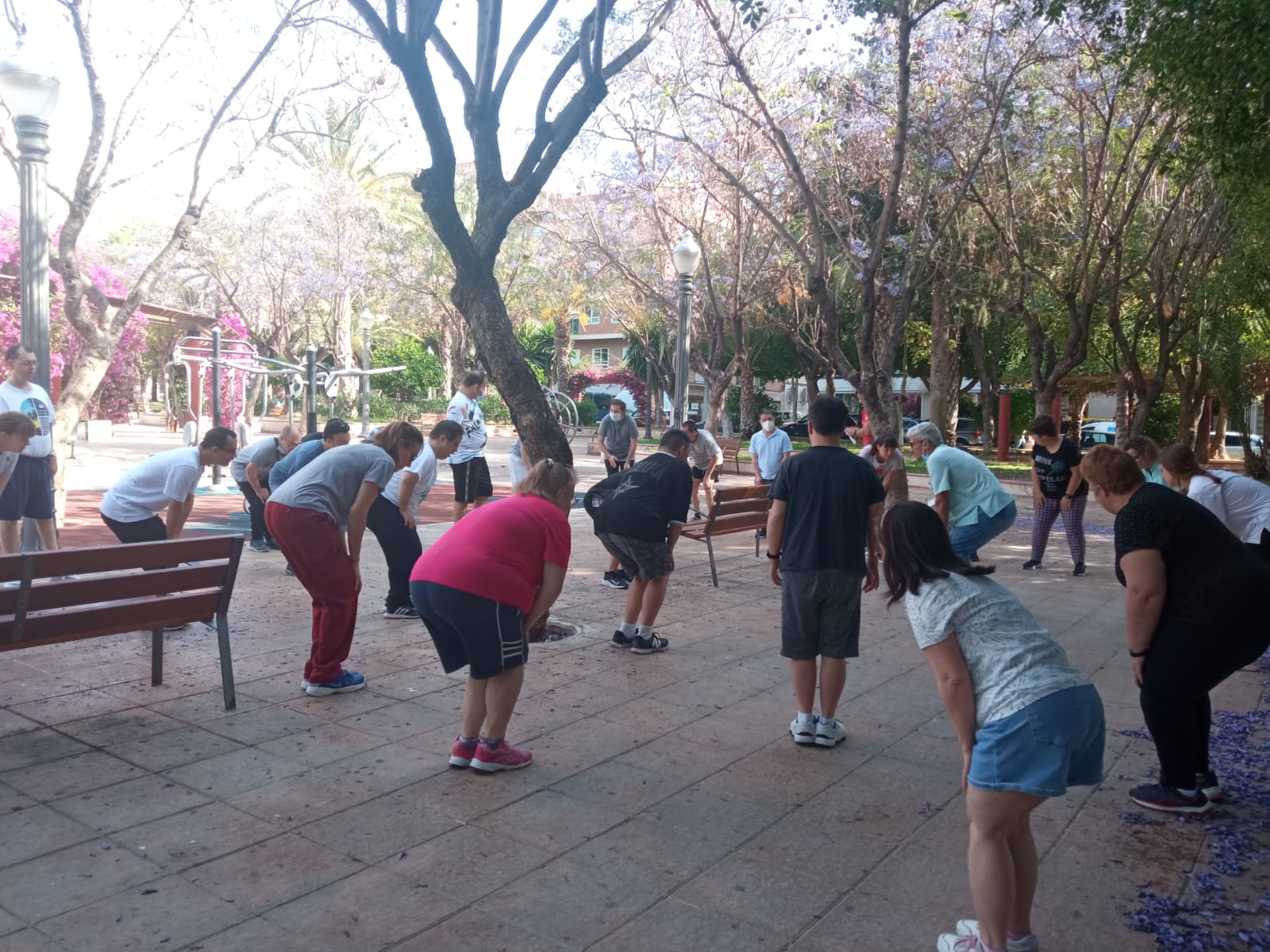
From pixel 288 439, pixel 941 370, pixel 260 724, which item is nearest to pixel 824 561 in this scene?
pixel 260 724

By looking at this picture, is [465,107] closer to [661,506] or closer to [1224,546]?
[661,506]

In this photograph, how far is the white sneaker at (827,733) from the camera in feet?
15.8

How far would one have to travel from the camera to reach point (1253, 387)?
95.0ft

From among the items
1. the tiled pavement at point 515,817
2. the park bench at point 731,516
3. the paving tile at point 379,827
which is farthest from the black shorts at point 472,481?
the paving tile at point 379,827

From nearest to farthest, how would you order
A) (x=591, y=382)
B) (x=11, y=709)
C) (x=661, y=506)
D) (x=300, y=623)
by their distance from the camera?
(x=11, y=709)
(x=661, y=506)
(x=300, y=623)
(x=591, y=382)

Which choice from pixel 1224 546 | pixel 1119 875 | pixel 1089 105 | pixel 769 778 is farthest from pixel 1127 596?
pixel 1089 105

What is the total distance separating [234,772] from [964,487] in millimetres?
4978

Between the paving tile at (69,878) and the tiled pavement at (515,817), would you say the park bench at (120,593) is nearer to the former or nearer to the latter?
the tiled pavement at (515,817)

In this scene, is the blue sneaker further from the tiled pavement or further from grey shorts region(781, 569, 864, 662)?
grey shorts region(781, 569, 864, 662)

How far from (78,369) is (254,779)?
7.92 m

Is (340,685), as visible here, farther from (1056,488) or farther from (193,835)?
(1056,488)

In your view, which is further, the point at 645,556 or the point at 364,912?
the point at 645,556

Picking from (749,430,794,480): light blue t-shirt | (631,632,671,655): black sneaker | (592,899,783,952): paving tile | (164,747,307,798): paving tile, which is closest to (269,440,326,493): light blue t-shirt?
(631,632,671,655): black sneaker

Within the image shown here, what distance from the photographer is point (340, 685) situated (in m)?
5.42
